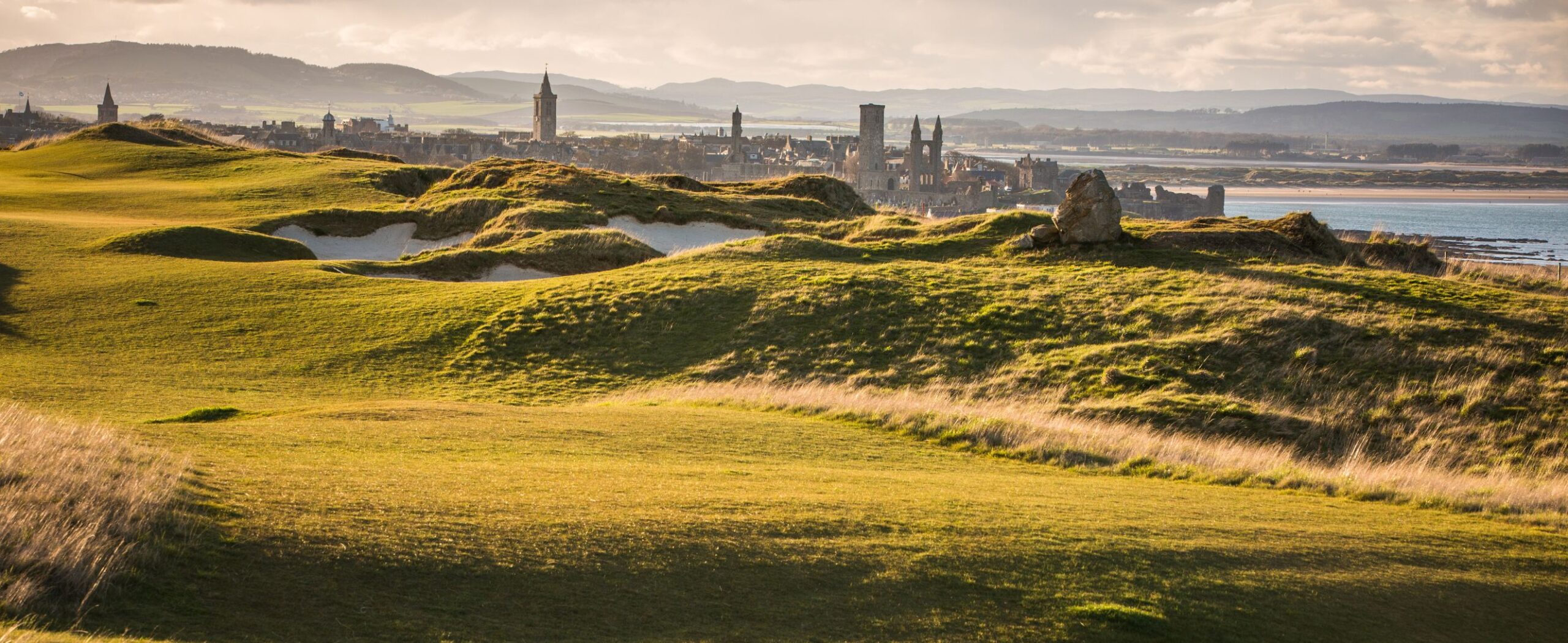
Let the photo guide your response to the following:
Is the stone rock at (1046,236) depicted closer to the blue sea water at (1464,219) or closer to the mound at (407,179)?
the mound at (407,179)

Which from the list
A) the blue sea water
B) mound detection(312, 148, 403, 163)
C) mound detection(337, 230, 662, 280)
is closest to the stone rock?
mound detection(337, 230, 662, 280)

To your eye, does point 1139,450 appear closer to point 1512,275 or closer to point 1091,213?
point 1091,213

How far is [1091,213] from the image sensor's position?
28172 millimetres

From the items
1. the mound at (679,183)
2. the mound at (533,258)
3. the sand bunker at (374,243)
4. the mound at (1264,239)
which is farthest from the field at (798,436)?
the mound at (679,183)

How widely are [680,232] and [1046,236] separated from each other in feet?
44.0

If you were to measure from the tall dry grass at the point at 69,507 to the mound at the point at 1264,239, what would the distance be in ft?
78.0

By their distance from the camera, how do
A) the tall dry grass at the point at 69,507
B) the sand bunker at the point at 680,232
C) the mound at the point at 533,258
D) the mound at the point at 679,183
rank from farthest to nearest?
1. the mound at the point at 679,183
2. the sand bunker at the point at 680,232
3. the mound at the point at 533,258
4. the tall dry grass at the point at 69,507

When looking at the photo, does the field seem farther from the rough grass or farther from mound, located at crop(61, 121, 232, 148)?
mound, located at crop(61, 121, 232, 148)

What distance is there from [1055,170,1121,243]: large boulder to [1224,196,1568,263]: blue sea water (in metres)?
71.4

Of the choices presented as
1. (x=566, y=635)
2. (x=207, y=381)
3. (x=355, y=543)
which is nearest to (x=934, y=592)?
(x=566, y=635)

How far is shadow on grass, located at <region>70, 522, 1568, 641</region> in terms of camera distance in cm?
710

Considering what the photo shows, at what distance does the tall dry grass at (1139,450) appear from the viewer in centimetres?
1345

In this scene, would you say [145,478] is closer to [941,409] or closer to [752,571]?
[752,571]

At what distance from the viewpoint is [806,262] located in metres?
28.1
